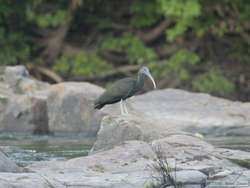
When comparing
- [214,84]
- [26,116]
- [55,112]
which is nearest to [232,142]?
[55,112]

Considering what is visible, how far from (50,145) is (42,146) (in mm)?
173

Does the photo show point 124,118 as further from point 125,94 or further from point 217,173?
point 217,173

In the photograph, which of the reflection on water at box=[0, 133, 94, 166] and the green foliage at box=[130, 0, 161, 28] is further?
the green foliage at box=[130, 0, 161, 28]

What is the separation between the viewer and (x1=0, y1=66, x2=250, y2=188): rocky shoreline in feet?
28.3

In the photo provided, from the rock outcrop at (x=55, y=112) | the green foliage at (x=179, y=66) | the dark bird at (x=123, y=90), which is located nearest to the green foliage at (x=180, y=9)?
the green foliage at (x=179, y=66)

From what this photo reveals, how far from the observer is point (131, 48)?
864 inches

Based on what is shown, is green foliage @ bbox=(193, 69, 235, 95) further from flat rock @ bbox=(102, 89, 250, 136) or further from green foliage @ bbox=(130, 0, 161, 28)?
flat rock @ bbox=(102, 89, 250, 136)

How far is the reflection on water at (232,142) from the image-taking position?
1251 centimetres

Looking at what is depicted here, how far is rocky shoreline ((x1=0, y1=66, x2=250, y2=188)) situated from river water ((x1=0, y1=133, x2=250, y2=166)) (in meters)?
0.42

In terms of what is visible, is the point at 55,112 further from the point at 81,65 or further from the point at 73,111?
the point at 81,65

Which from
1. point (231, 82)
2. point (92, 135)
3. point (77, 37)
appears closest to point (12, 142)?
point (92, 135)

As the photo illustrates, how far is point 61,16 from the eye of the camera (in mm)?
22000

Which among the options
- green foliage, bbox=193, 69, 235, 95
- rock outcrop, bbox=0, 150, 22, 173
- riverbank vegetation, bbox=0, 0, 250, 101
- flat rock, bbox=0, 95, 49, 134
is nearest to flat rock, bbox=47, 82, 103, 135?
flat rock, bbox=0, 95, 49, 134

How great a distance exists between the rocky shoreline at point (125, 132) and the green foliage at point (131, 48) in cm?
502
